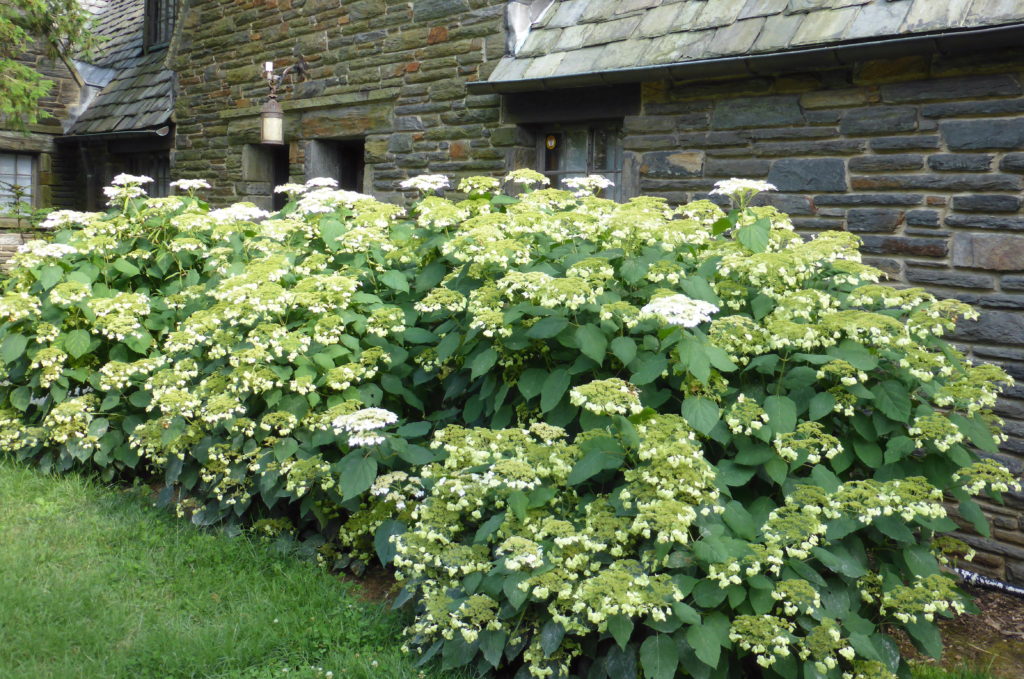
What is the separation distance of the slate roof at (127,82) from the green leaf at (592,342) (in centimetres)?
921

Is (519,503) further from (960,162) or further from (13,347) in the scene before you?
(13,347)

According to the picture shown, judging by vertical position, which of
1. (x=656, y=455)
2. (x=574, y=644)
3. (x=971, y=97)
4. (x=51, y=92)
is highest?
(x=51, y=92)

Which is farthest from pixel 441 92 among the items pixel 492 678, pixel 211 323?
pixel 492 678

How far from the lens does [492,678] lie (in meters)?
2.99

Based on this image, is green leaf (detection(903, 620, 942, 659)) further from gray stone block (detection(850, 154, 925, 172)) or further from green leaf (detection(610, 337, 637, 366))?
gray stone block (detection(850, 154, 925, 172))

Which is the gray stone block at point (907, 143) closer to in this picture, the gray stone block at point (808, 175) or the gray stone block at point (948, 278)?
the gray stone block at point (808, 175)

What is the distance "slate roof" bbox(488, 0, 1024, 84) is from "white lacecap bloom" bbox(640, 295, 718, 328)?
8.53 ft

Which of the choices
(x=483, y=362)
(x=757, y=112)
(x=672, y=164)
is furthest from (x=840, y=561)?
(x=672, y=164)

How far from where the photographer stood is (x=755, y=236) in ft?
11.7

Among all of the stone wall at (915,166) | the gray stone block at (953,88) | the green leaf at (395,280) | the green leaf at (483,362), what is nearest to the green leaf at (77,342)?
the green leaf at (395,280)

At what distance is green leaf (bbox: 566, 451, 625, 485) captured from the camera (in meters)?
2.84

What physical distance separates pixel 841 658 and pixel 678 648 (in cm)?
62

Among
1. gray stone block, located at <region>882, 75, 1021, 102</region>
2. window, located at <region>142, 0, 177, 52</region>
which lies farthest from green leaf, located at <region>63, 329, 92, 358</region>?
window, located at <region>142, 0, 177, 52</region>

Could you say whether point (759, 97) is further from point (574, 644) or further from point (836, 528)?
point (574, 644)
